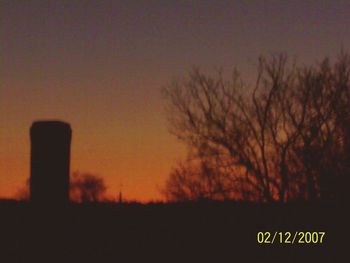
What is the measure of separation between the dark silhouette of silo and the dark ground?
0.20 m

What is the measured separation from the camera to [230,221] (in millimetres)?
10641

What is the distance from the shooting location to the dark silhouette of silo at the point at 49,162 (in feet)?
32.4

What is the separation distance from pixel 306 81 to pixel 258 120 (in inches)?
89.1

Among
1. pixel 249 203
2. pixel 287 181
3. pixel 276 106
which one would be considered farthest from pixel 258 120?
pixel 249 203

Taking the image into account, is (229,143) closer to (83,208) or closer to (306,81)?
(306,81)
